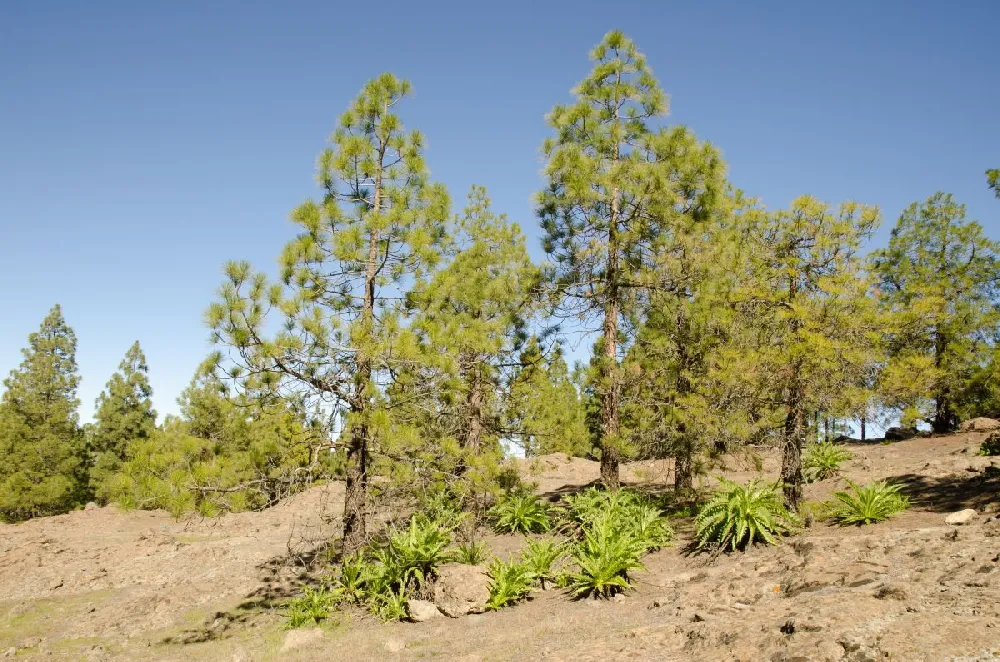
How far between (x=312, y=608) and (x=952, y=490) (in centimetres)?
1261

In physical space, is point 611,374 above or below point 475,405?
above

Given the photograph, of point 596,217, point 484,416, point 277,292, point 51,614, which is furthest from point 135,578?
point 596,217

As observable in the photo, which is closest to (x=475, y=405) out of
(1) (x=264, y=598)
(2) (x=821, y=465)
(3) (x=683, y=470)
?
(3) (x=683, y=470)

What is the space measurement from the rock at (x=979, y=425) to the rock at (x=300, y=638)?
2405cm

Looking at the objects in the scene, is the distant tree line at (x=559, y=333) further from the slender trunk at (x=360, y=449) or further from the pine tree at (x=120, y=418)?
the pine tree at (x=120, y=418)

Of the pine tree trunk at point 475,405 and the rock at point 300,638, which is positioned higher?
the pine tree trunk at point 475,405

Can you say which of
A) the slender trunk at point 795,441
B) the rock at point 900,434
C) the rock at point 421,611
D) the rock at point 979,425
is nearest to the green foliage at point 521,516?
the rock at point 421,611

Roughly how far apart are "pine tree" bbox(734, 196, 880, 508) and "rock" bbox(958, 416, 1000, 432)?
1564 centimetres

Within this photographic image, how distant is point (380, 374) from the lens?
32.1 feet

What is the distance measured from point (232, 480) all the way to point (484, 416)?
300 inches

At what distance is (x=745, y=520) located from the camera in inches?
354

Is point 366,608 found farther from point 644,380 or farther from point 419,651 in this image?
point 644,380

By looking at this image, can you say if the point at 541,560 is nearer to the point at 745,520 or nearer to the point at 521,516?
the point at 745,520

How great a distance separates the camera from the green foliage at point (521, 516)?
41.2 ft
